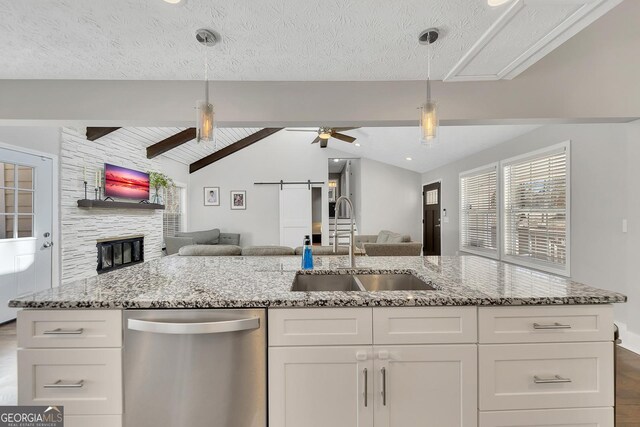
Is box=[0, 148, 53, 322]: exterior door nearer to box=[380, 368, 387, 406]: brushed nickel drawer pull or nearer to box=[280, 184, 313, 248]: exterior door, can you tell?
Answer: box=[380, 368, 387, 406]: brushed nickel drawer pull

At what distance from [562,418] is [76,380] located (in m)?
1.94

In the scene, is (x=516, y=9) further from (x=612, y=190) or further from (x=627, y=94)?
(x=612, y=190)

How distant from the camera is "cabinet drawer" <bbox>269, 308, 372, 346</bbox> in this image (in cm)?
121

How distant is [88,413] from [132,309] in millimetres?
442

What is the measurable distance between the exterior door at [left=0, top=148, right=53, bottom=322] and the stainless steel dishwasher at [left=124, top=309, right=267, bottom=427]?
3.24 metres

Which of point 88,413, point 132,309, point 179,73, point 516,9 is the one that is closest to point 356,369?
point 132,309

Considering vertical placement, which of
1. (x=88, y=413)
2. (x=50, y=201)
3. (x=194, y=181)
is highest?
(x=194, y=181)

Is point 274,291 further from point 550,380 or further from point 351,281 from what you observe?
point 550,380

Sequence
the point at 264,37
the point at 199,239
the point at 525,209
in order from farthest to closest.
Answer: the point at 199,239 < the point at 525,209 < the point at 264,37

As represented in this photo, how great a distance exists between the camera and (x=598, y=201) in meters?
2.91

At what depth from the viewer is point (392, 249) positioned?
4.25 meters

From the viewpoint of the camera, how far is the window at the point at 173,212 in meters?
6.68

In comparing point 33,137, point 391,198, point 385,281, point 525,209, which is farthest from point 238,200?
point 385,281

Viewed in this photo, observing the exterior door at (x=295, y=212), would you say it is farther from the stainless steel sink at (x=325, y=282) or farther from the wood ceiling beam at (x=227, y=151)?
the stainless steel sink at (x=325, y=282)
